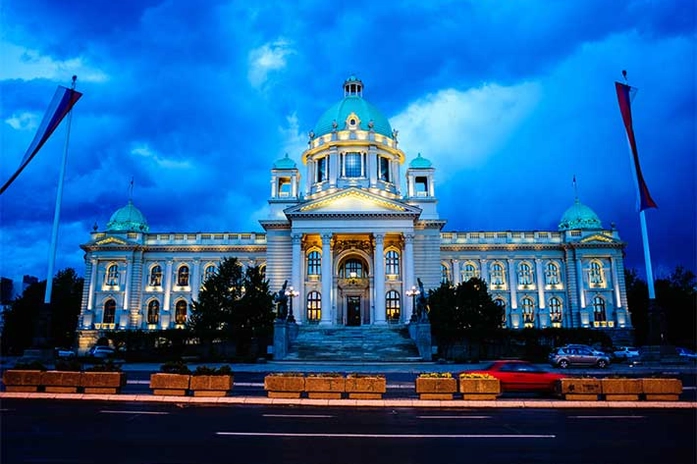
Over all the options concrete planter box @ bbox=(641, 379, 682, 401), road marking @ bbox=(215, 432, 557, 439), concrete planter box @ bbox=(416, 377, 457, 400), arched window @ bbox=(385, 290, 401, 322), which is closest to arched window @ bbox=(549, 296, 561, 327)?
arched window @ bbox=(385, 290, 401, 322)

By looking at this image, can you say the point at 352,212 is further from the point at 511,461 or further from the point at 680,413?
the point at 511,461

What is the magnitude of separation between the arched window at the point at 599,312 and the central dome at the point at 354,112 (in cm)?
3519

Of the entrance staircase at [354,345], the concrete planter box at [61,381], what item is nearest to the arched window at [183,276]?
the entrance staircase at [354,345]

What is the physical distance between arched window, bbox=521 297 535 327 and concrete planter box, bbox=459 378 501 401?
175ft

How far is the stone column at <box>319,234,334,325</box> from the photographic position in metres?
55.3

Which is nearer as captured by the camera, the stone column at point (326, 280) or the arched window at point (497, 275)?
the stone column at point (326, 280)

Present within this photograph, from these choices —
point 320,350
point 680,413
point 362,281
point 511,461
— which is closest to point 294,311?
point 362,281

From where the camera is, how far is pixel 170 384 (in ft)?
61.6

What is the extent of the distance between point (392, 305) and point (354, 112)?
26.8 metres

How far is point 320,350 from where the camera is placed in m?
43.8

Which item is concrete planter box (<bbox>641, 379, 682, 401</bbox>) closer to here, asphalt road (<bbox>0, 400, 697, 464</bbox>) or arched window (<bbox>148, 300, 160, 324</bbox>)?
asphalt road (<bbox>0, 400, 697, 464</bbox>)

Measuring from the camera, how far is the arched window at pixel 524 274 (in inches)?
2768

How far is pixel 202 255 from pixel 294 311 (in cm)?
1999

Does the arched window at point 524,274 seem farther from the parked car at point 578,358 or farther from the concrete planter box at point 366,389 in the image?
the concrete planter box at point 366,389
